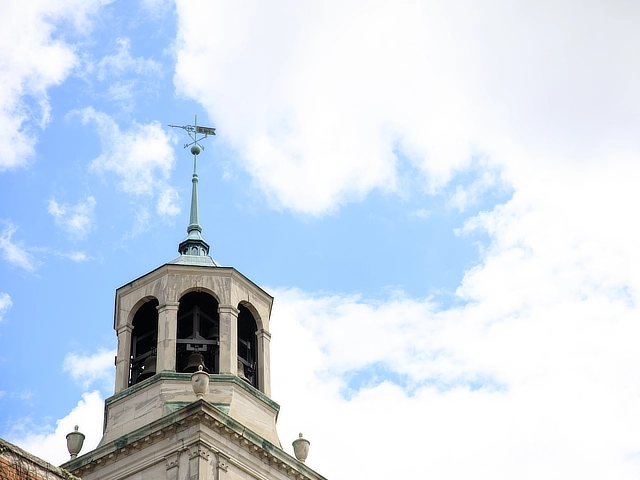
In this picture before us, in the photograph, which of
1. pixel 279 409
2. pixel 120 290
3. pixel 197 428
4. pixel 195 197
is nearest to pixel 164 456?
pixel 197 428

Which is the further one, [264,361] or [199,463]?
[264,361]

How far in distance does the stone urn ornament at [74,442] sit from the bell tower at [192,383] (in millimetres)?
854

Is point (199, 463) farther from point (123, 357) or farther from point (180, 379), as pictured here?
point (123, 357)

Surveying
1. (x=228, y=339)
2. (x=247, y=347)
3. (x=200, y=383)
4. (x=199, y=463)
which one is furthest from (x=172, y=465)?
(x=247, y=347)

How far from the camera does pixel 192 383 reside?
39.3 metres

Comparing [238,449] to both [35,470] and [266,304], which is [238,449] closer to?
[266,304]

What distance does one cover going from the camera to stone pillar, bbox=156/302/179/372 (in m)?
40.9

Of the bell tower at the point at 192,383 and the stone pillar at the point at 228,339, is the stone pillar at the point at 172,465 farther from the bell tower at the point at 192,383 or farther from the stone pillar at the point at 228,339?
the stone pillar at the point at 228,339

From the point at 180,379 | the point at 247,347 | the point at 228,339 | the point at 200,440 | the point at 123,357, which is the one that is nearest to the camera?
the point at 200,440

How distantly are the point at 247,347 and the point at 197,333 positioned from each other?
8.08ft

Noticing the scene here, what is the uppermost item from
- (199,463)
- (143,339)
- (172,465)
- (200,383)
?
(143,339)

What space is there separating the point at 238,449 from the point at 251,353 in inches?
263

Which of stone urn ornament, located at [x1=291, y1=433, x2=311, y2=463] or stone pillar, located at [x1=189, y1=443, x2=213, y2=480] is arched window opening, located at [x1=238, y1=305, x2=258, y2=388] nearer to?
stone urn ornament, located at [x1=291, y1=433, x2=311, y2=463]

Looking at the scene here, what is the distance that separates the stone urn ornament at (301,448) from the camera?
41.1m
